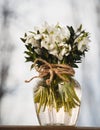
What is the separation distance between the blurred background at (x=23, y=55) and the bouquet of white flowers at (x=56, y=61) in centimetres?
39

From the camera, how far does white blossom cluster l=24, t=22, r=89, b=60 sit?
3.51 feet

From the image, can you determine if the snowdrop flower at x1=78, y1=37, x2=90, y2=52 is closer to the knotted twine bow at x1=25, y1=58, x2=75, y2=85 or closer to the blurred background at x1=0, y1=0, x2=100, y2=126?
the knotted twine bow at x1=25, y1=58, x2=75, y2=85

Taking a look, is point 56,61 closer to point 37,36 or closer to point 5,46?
point 37,36

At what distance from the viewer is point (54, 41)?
1083 millimetres

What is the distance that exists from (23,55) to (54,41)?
480mm

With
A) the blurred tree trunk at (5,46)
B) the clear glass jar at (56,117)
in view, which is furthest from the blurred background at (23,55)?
the clear glass jar at (56,117)

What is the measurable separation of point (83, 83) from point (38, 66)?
1.48 ft

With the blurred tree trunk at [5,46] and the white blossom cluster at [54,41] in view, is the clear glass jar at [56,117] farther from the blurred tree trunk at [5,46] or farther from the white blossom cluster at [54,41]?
the blurred tree trunk at [5,46]

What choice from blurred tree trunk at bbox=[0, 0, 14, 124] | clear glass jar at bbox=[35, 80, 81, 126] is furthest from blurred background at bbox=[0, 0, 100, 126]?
clear glass jar at bbox=[35, 80, 81, 126]

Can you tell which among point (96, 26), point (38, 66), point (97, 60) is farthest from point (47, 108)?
point (96, 26)

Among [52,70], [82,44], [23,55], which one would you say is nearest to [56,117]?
[52,70]

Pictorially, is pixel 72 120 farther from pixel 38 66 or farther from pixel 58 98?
pixel 38 66

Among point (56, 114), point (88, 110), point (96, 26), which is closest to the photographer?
point (56, 114)

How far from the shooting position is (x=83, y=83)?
152 centimetres
